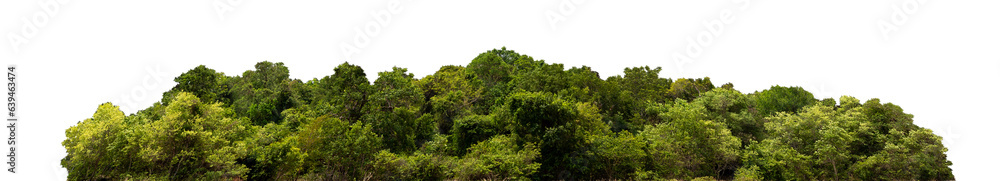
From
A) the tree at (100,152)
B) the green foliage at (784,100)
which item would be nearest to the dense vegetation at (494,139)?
the tree at (100,152)

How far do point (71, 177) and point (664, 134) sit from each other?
37975mm

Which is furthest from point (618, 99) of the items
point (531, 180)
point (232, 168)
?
point (232, 168)

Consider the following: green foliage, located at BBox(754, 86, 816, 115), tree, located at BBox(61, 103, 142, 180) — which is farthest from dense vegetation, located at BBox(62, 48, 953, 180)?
green foliage, located at BBox(754, 86, 816, 115)

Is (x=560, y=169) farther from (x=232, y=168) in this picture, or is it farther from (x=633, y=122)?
(x=232, y=168)

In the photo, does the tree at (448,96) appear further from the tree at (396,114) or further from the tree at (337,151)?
the tree at (337,151)

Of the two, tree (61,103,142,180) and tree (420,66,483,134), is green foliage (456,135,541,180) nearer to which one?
tree (420,66,483,134)

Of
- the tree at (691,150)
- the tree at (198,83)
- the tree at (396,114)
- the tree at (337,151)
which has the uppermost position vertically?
the tree at (198,83)

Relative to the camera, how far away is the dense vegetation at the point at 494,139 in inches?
1148

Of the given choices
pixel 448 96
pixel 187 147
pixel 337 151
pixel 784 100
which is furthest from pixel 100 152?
pixel 784 100

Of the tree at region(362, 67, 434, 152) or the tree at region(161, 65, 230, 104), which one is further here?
the tree at region(161, 65, 230, 104)

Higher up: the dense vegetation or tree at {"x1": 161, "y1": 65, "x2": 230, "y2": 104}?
A: tree at {"x1": 161, "y1": 65, "x2": 230, "y2": 104}

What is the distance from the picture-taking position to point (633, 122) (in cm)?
4762

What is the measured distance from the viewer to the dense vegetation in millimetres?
29172

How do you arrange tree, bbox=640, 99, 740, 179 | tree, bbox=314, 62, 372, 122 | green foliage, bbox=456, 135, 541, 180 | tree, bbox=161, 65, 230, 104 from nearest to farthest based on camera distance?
green foliage, bbox=456, 135, 541, 180 < tree, bbox=640, 99, 740, 179 < tree, bbox=314, 62, 372, 122 < tree, bbox=161, 65, 230, 104
